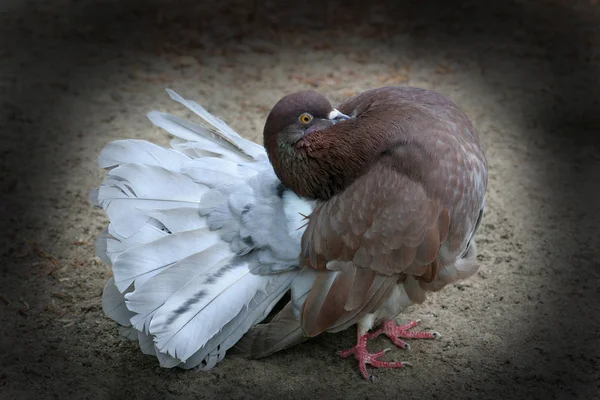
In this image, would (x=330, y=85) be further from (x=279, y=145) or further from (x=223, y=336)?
(x=223, y=336)

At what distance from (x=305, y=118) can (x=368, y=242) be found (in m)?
0.60

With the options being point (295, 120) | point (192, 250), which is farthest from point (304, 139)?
point (192, 250)

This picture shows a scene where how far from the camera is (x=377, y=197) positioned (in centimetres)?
301

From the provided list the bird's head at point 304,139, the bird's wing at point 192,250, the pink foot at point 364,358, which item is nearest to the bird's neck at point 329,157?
the bird's head at point 304,139

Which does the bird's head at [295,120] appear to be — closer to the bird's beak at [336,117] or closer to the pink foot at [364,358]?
the bird's beak at [336,117]

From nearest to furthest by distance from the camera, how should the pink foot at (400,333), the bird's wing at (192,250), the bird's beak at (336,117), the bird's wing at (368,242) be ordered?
the bird's wing at (368,242)
the bird's wing at (192,250)
the bird's beak at (336,117)
the pink foot at (400,333)

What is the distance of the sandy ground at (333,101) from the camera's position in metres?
3.14

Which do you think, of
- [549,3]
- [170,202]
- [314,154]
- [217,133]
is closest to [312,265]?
[314,154]

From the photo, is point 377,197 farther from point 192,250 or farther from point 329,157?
point 192,250

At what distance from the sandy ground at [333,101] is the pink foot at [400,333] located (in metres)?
0.04

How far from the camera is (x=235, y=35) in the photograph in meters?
6.02

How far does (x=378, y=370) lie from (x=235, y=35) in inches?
141

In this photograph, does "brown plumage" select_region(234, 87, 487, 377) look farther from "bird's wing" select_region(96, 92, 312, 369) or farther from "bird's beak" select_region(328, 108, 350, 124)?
"bird's wing" select_region(96, 92, 312, 369)

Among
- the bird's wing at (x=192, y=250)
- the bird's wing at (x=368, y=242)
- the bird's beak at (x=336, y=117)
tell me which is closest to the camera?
the bird's wing at (x=368, y=242)
